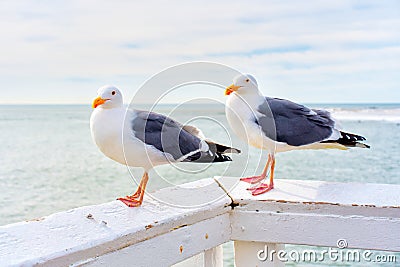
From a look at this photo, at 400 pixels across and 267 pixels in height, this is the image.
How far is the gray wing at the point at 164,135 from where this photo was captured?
1.43 metres

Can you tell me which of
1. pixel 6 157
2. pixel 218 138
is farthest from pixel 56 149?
pixel 218 138

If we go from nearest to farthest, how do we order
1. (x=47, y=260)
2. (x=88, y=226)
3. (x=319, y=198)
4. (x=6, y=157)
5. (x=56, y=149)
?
1. (x=47, y=260)
2. (x=88, y=226)
3. (x=319, y=198)
4. (x=6, y=157)
5. (x=56, y=149)

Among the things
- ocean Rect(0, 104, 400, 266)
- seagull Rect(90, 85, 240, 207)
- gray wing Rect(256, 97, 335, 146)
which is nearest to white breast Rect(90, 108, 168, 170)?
seagull Rect(90, 85, 240, 207)

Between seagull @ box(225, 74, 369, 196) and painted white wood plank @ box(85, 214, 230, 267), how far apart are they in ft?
1.09

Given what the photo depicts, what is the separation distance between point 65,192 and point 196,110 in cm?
1315

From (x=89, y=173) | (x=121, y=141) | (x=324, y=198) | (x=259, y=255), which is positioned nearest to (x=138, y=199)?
(x=121, y=141)

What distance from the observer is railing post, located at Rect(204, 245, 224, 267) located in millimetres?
1141

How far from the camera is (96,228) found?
3.09ft

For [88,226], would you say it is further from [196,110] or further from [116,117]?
[116,117]

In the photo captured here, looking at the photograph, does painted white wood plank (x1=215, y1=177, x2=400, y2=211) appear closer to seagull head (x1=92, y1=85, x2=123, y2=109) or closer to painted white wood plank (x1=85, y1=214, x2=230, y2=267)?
painted white wood plank (x1=85, y1=214, x2=230, y2=267)

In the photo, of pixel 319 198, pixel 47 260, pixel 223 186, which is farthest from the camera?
pixel 223 186

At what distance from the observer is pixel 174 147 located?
1469mm

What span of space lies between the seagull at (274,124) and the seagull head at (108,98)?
12.2 inches

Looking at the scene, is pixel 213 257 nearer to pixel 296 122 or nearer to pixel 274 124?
pixel 274 124
